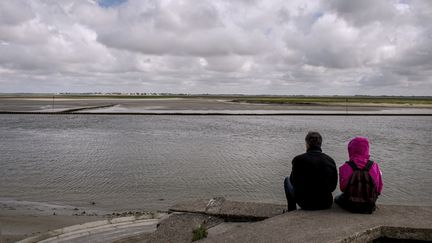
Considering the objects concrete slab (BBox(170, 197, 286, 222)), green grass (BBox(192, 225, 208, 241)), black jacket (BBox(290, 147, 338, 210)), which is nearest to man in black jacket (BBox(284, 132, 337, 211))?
black jacket (BBox(290, 147, 338, 210))

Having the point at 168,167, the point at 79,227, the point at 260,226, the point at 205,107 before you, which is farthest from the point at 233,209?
the point at 205,107

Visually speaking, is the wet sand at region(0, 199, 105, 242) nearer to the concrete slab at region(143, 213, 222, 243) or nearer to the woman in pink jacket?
the concrete slab at region(143, 213, 222, 243)

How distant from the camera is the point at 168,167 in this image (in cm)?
1561

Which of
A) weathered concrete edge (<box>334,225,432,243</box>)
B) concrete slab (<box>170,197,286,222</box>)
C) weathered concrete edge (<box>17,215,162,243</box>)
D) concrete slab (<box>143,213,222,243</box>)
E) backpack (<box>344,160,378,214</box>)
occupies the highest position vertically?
backpack (<box>344,160,378,214</box>)

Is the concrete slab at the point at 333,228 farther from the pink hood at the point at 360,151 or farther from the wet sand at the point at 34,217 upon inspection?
the wet sand at the point at 34,217

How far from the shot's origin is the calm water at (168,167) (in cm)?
1143

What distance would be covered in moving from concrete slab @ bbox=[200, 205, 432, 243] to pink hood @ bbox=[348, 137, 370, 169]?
78 cm

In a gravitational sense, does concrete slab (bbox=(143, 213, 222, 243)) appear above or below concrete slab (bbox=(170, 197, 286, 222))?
below

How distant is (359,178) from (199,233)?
8.09 ft

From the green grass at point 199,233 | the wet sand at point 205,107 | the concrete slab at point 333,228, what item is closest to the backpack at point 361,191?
the concrete slab at point 333,228

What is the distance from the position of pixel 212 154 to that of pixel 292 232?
557 inches

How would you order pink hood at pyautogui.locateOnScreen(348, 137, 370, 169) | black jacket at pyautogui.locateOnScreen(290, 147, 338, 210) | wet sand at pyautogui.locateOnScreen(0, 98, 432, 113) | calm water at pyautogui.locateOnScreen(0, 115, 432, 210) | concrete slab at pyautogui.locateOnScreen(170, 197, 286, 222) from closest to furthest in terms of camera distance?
pink hood at pyautogui.locateOnScreen(348, 137, 370, 169) < black jacket at pyautogui.locateOnScreen(290, 147, 338, 210) < concrete slab at pyautogui.locateOnScreen(170, 197, 286, 222) < calm water at pyautogui.locateOnScreen(0, 115, 432, 210) < wet sand at pyautogui.locateOnScreen(0, 98, 432, 113)

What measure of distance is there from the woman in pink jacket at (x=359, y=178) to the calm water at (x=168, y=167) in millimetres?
5224

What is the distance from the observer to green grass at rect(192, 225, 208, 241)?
5.87 meters
